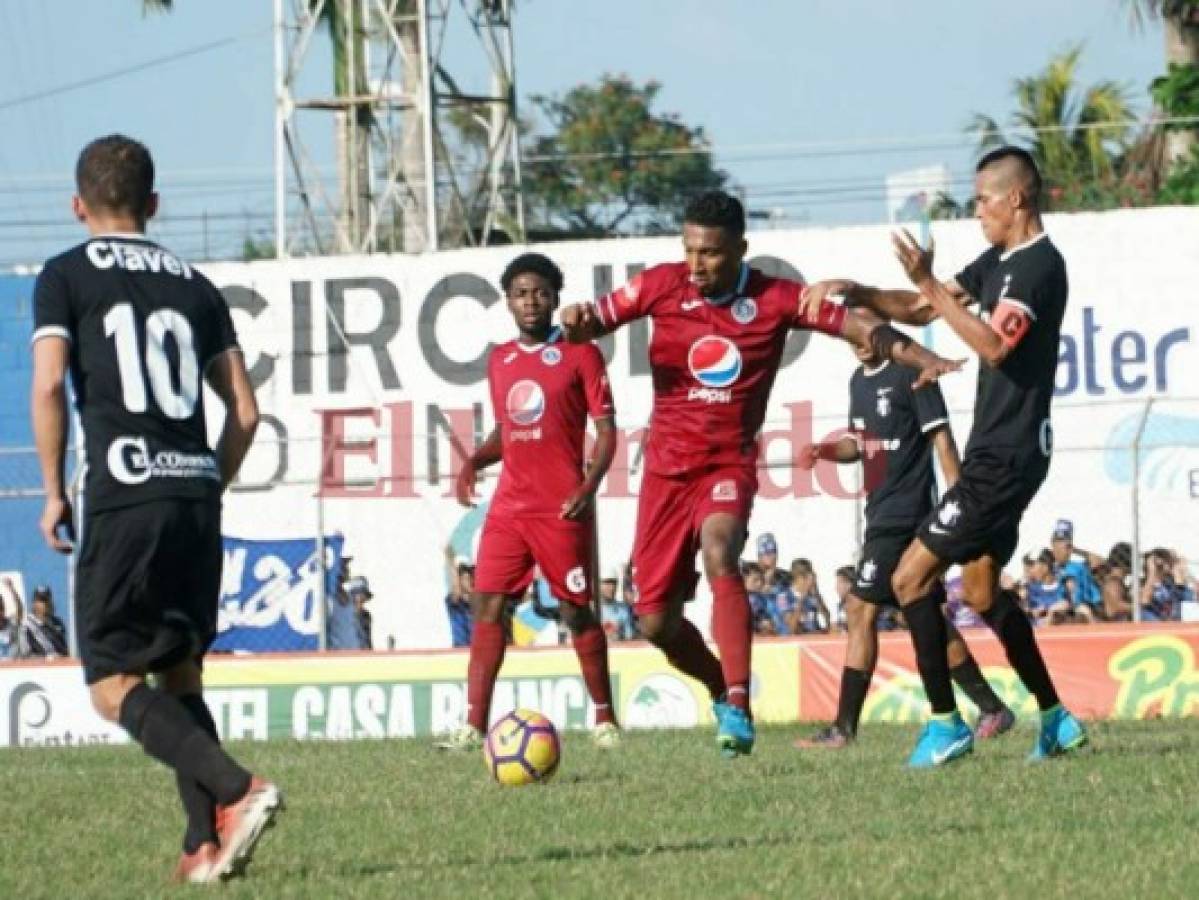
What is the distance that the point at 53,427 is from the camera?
698cm

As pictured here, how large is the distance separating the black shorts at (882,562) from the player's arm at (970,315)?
2855mm

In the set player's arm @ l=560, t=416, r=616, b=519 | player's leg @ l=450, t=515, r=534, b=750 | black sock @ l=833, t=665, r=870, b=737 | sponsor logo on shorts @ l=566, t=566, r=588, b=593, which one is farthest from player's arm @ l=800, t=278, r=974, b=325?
player's leg @ l=450, t=515, r=534, b=750

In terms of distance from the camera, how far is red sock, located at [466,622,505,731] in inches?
498

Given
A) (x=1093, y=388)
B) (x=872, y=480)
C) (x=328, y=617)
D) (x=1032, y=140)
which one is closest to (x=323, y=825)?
(x=872, y=480)

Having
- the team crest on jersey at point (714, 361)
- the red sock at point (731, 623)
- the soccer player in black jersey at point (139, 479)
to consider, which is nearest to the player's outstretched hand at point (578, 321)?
the team crest on jersey at point (714, 361)

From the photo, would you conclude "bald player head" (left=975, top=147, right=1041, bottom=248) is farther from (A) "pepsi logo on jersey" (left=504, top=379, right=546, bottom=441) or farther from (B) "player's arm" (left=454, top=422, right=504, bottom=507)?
(B) "player's arm" (left=454, top=422, right=504, bottom=507)

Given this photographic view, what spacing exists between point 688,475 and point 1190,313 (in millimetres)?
14006

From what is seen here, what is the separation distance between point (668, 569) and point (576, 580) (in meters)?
1.41

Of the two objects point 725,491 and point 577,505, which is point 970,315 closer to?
point 725,491

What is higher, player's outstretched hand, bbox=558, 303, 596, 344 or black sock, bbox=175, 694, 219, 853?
player's outstretched hand, bbox=558, 303, 596, 344

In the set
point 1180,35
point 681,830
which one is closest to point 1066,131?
point 1180,35

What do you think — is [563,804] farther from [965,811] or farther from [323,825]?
[965,811]

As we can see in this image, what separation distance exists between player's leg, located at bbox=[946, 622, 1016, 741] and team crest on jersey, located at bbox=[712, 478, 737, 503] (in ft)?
7.47

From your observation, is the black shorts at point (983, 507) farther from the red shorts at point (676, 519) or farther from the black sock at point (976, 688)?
the black sock at point (976, 688)
